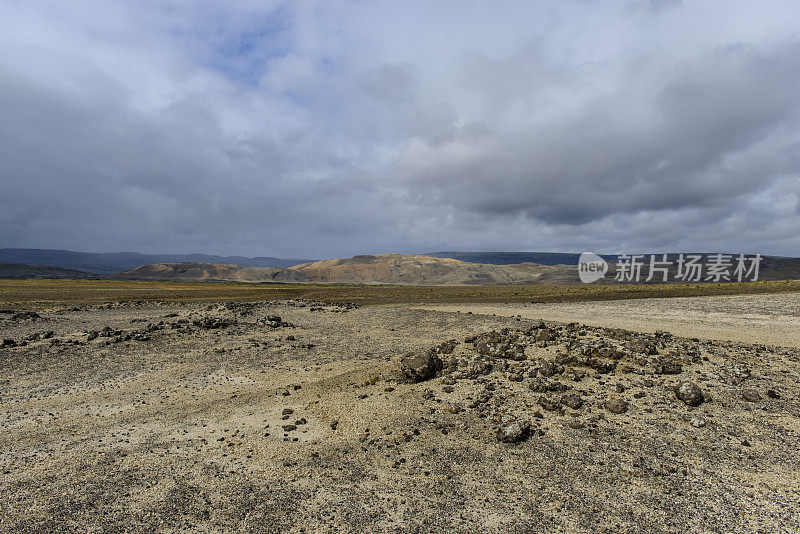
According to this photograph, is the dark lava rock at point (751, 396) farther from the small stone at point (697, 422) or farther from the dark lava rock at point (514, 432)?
the dark lava rock at point (514, 432)

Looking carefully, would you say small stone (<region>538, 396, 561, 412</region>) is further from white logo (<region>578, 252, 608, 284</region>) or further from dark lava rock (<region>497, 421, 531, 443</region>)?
white logo (<region>578, 252, 608, 284</region>)

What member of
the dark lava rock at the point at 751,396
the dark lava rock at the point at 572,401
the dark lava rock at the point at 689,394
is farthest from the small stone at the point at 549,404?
the dark lava rock at the point at 751,396

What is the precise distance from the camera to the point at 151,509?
17.7 feet

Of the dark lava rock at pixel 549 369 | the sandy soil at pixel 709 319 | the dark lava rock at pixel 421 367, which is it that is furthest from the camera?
the sandy soil at pixel 709 319

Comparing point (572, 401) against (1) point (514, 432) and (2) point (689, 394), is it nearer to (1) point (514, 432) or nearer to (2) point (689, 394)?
(1) point (514, 432)

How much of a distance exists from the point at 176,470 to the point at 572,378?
327 inches

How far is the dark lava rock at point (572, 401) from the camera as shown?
25.5ft

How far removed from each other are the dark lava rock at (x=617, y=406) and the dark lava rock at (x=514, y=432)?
1.96m

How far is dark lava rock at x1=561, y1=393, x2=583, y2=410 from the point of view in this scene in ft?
25.5

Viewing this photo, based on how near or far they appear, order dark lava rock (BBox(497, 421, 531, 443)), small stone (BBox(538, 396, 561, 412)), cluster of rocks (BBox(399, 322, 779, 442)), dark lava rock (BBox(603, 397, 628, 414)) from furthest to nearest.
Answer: small stone (BBox(538, 396, 561, 412)) → cluster of rocks (BBox(399, 322, 779, 442)) → dark lava rock (BBox(603, 397, 628, 414)) → dark lava rock (BBox(497, 421, 531, 443))

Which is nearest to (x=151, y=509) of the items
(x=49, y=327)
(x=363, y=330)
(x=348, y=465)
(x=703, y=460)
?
(x=348, y=465)

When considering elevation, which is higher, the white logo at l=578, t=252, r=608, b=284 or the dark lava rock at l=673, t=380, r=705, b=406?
the white logo at l=578, t=252, r=608, b=284

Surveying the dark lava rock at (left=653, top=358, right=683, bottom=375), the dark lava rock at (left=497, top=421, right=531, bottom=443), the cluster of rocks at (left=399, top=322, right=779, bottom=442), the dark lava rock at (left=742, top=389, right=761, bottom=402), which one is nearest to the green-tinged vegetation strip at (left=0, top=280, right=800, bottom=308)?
the cluster of rocks at (left=399, top=322, right=779, bottom=442)

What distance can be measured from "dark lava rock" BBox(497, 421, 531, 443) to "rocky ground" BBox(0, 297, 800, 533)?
0.04 meters
